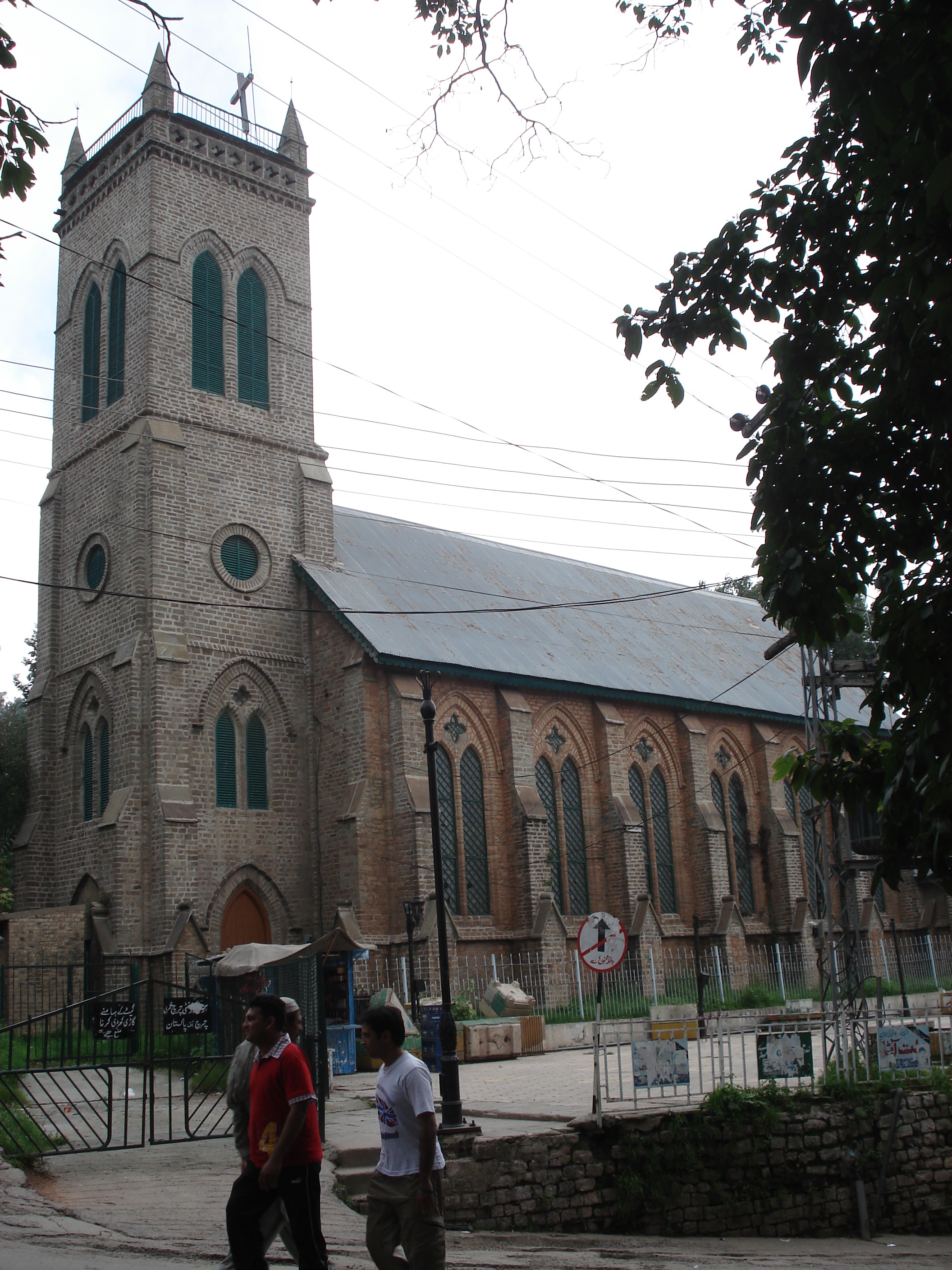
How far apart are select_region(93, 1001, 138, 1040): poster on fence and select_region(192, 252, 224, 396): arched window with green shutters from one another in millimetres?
18327

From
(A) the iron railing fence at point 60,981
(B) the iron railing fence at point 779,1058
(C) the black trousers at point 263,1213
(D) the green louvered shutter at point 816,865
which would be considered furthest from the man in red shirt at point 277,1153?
(A) the iron railing fence at point 60,981

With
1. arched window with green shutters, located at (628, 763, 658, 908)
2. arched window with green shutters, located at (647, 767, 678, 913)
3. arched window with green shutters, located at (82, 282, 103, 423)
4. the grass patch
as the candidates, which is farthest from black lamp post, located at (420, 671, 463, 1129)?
arched window with green shutters, located at (647, 767, 678, 913)

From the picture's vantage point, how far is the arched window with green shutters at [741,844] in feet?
114

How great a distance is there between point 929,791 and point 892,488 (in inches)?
93.8

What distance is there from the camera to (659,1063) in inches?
525

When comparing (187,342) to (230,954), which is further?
(187,342)

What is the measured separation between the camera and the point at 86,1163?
11.7 metres

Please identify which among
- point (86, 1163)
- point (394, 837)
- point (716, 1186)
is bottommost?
point (716, 1186)

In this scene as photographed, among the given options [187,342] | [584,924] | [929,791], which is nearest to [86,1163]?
[584,924]

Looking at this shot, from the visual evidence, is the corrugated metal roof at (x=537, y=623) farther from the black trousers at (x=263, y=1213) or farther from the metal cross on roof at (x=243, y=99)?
the black trousers at (x=263, y=1213)

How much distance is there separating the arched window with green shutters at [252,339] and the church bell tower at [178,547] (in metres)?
0.06

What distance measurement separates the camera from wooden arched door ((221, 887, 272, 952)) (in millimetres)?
25359

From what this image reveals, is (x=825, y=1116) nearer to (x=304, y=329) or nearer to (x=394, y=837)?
(x=394, y=837)

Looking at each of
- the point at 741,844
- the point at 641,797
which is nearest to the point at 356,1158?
the point at 641,797
